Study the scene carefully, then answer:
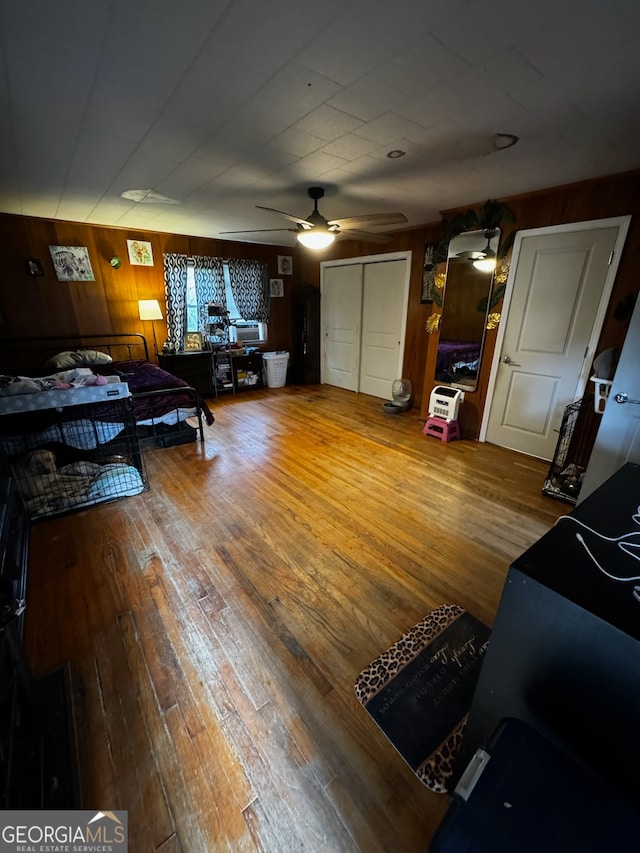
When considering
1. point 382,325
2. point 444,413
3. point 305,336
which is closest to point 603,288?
point 444,413

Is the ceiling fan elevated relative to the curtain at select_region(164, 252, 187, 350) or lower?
elevated

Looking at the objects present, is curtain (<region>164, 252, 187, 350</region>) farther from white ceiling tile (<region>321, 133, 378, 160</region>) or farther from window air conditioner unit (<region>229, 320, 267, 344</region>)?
white ceiling tile (<region>321, 133, 378, 160</region>)

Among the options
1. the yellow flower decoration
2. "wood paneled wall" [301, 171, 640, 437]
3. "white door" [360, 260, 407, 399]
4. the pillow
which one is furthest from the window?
the yellow flower decoration

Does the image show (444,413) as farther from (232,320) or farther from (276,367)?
(232,320)

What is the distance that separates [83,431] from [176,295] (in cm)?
304

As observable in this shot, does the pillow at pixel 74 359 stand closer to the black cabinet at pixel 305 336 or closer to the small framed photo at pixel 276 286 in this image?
the small framed photo at pixel 276 286

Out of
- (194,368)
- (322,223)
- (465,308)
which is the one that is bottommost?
(194,368)

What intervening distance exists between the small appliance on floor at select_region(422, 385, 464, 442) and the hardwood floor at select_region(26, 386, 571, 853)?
584 millimetres

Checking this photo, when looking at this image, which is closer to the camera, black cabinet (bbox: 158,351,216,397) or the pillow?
the pillow

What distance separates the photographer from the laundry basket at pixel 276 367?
588 centimetres

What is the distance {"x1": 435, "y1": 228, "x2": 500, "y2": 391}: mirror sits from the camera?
3480 mm

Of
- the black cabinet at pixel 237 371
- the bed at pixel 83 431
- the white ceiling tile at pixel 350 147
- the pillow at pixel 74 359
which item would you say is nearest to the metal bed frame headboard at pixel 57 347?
the pillow at pixel 74 359

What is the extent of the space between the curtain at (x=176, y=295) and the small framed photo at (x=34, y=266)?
1.43 meters

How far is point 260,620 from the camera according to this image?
1655 mm
